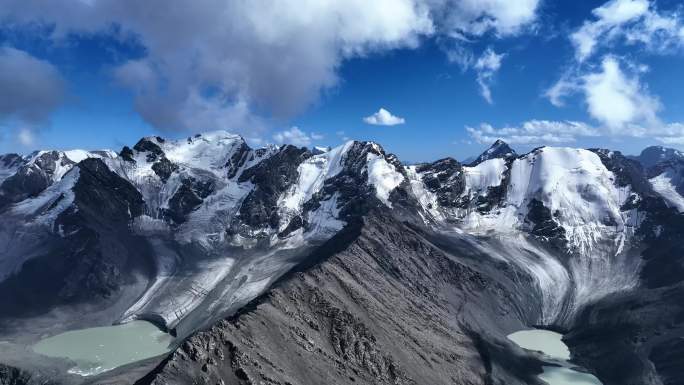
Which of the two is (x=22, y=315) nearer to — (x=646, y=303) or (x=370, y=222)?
(x=370, y=222)

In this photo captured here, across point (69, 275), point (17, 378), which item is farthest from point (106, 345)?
point (69, 275)

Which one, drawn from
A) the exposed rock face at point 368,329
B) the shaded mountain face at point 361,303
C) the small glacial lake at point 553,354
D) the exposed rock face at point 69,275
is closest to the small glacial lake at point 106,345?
the shaded mountain face at point 361,303

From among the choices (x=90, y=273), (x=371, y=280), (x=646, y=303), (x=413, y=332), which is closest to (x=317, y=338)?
(x=413, y=332)

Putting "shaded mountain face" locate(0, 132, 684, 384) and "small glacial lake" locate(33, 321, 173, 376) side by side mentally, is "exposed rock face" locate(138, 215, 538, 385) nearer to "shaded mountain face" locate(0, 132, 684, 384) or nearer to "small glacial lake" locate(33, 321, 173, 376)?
A: "shaded mountain face" locate(0, 132, 684, 384)

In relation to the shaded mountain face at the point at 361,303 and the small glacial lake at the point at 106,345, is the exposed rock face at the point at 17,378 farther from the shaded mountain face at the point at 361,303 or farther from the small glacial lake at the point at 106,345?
the small glacial lake at the point at 106,345

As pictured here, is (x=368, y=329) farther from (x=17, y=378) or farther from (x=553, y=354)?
(x=17, y=378)
